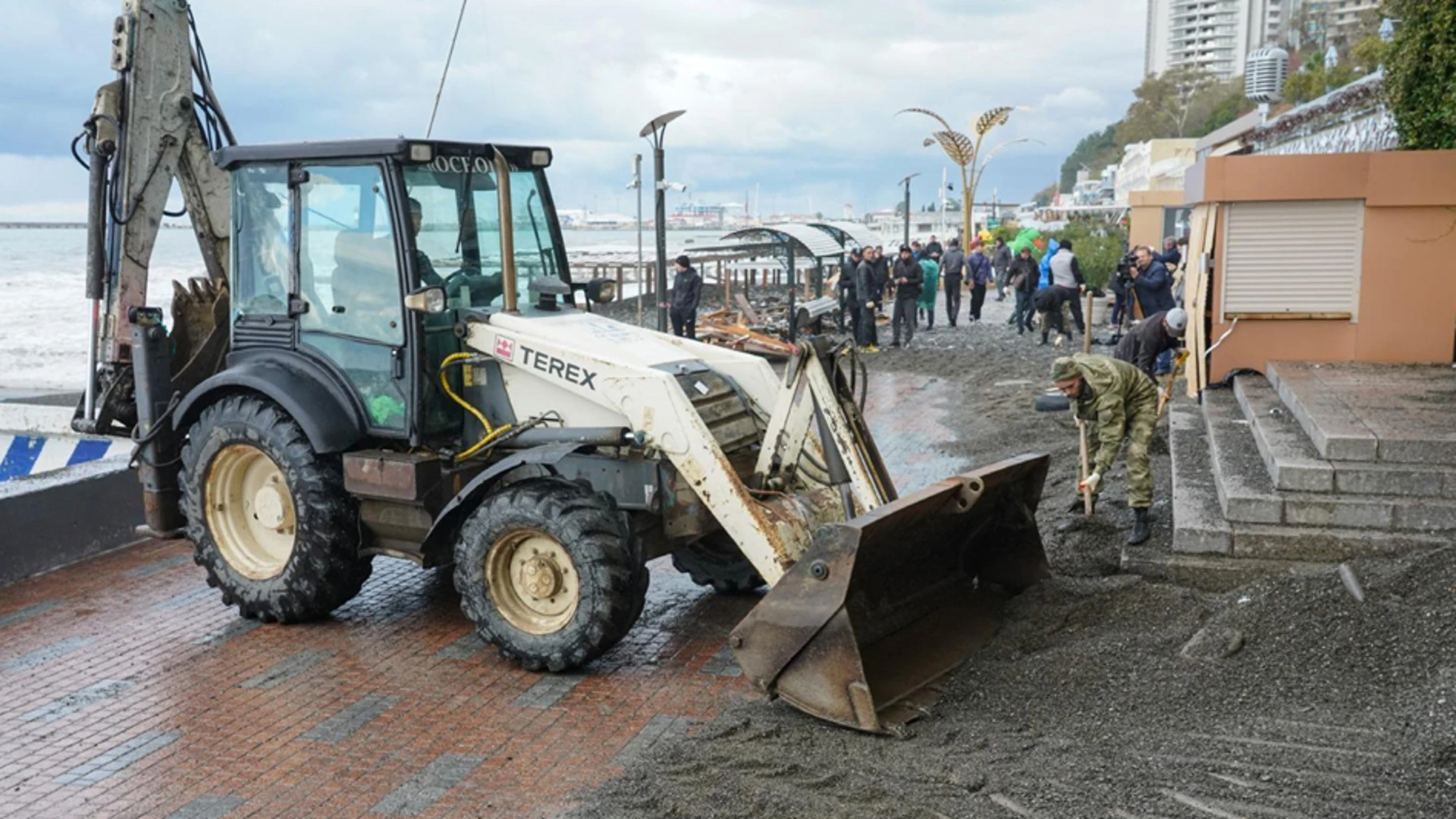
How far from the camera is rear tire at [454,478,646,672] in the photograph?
6.56 meters

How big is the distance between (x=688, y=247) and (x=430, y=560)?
66.3 feet

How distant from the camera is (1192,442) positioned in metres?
10.2

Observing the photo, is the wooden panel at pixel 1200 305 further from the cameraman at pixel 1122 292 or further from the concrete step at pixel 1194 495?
the cameraman at pixel 1122 292

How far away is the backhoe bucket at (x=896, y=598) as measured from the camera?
5727mm

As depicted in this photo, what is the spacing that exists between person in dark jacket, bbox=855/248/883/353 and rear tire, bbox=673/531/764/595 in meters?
14.7

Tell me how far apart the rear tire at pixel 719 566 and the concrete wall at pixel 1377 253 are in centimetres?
634

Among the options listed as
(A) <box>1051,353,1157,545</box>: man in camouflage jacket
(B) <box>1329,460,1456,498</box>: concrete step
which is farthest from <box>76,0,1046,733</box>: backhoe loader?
(B) <box>1329,460,1456,498</box>: concrete step

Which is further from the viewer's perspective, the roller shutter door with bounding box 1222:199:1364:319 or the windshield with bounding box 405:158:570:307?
the roller shutter door with bounding box 1222:199:1364:319

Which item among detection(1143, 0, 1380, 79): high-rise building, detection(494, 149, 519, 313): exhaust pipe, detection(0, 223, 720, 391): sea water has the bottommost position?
detection(0, 223, 720, 391): sea water

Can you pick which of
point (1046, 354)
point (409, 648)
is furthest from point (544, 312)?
point (1046, 354)

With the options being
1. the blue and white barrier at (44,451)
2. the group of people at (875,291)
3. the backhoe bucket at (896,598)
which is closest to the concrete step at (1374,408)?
the backhoe bucket at (896,598)

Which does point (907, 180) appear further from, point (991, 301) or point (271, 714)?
point (271, 714)

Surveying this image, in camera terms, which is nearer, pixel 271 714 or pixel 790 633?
pixel 790 633

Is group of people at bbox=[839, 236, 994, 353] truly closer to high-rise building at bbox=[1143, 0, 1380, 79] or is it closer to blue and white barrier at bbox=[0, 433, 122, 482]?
blue and white barrier at bbox=[0, 433, 122, 482]
